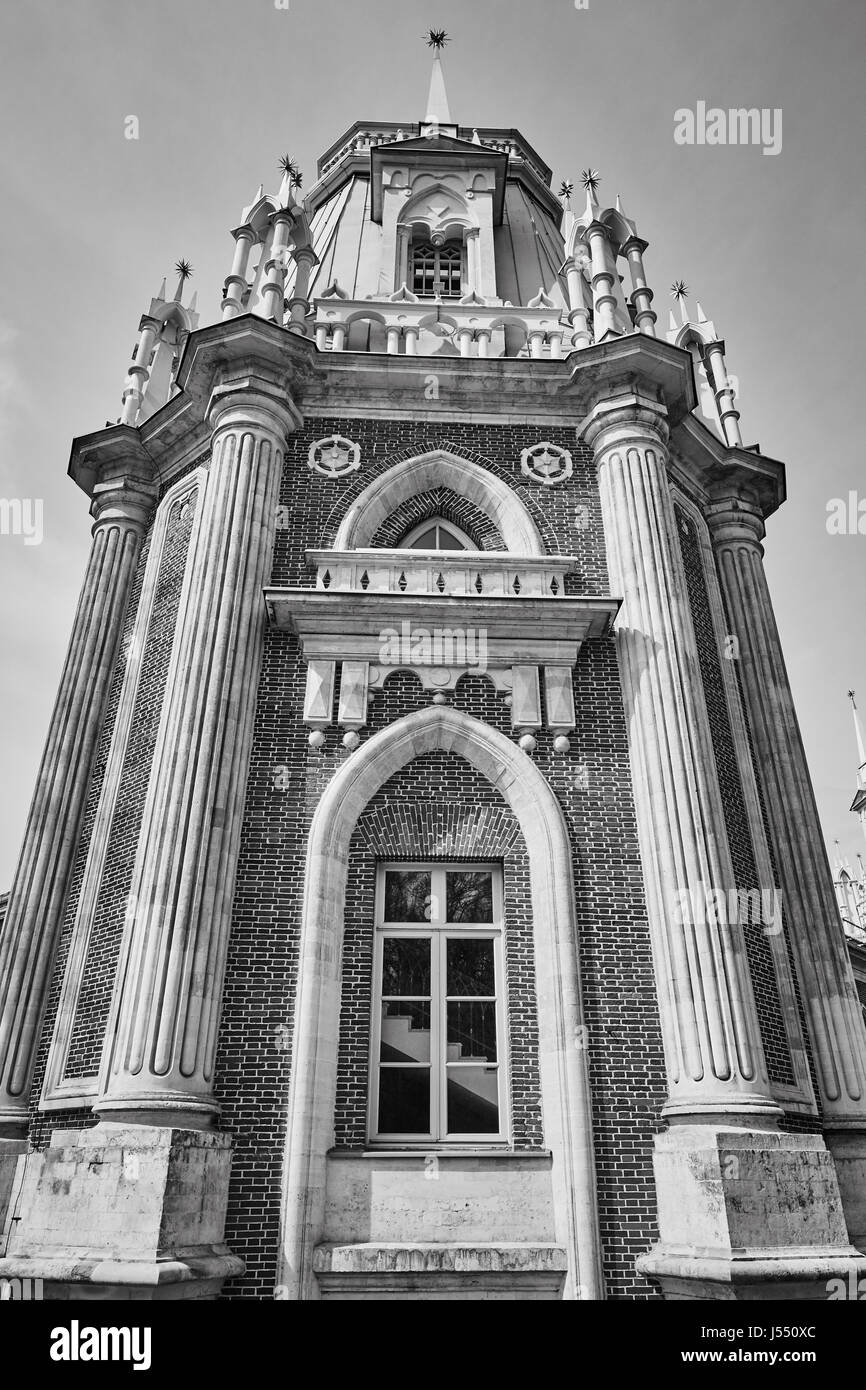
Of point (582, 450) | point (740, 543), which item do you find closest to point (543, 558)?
point (582, 450)

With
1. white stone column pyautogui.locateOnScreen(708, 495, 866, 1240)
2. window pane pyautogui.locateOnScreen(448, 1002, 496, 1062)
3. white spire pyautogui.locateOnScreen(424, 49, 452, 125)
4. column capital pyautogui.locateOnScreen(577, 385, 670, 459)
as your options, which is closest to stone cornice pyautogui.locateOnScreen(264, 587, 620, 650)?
column capital pyautogui.locateOnScreen(577, 385, 670, 459)

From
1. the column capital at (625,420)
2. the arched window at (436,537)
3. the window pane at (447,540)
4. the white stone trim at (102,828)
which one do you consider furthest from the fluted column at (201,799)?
the column capital at (625,420)

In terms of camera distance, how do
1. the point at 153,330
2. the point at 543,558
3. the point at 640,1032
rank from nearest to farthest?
the point at 640,1032
the point at 543,558
the point at 153,330

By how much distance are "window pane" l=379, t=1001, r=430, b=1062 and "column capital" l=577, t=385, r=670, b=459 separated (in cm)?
817

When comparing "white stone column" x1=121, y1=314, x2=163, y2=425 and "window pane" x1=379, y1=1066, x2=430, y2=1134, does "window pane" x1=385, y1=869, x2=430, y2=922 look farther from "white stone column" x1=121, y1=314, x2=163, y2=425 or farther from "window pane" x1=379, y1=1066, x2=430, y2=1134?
"white stone column" x1=121, y1=314, x2=163, y2=425

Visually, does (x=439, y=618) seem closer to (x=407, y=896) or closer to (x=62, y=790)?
(x=407, y=896)

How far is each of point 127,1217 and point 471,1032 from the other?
3.81 m

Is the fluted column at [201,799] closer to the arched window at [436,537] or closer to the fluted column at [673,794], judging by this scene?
the arched window at [436,537]

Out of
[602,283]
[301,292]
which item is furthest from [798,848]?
[301,292]

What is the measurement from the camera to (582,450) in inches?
541

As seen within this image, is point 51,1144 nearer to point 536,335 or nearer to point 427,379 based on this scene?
point 427,379

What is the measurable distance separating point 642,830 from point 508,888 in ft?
5.65

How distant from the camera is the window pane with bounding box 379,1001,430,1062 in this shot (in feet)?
32.7

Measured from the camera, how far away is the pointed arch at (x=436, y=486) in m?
12.9
